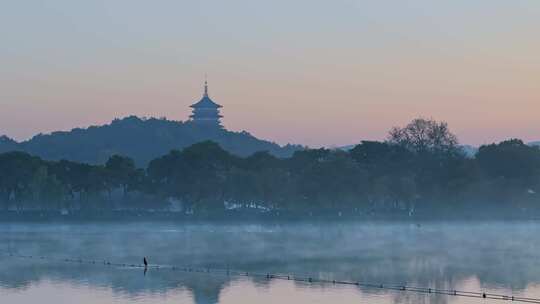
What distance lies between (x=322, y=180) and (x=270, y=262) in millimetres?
45654

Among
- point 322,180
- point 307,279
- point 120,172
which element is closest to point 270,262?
point 307,279

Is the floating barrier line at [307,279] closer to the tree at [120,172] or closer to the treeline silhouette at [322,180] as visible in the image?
the treeline silhouette at [322,180]

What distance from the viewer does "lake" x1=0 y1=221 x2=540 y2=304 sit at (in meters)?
44.6

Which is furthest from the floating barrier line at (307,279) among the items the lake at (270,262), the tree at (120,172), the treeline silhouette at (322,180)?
the tree at (120,172)

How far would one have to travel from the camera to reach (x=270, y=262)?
57625 millimetres

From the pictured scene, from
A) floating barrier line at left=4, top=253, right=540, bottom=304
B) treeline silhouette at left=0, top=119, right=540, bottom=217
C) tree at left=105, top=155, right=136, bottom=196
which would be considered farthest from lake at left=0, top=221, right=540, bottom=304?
tree at left=105, top=155, right=136, bottom=196

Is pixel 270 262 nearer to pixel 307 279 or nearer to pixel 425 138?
pixel 307 279

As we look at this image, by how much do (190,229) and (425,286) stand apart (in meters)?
47.7

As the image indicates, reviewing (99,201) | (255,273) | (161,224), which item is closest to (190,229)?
(161,224)

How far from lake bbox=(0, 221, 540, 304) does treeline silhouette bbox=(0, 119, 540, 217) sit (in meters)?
10.3

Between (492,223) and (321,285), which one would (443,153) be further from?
(321,285)

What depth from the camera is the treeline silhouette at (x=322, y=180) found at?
10256 cm

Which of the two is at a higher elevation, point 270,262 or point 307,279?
point 270,262

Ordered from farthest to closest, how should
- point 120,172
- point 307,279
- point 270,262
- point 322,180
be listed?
point 120,172 → point 322,180 → point 270,262 → point 307,279
